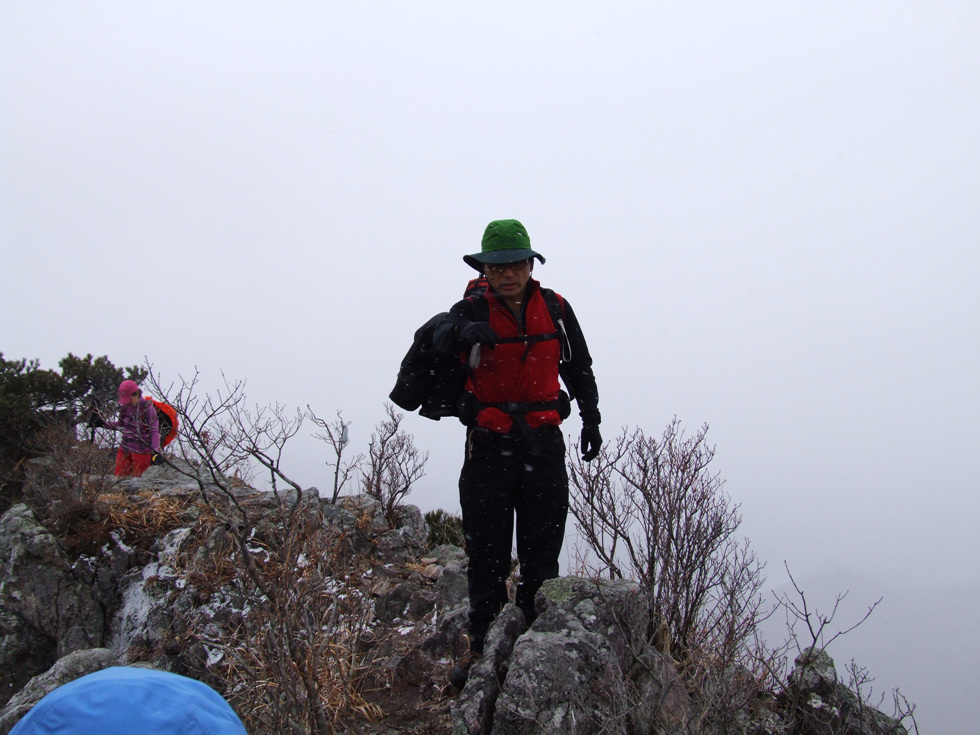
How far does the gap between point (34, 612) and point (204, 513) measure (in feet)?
4.25

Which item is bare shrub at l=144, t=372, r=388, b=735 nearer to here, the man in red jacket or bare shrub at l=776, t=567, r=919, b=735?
the man in red jacket

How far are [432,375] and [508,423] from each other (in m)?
0.48

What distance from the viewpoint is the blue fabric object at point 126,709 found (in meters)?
0.98

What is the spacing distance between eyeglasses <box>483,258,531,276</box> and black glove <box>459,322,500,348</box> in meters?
0.34

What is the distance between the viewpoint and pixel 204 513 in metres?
5.48

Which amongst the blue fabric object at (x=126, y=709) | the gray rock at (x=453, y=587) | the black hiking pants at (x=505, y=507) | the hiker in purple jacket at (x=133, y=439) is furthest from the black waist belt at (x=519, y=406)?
the hiker in purple jacket at (x=133, y=439)

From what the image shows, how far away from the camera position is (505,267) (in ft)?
11.1

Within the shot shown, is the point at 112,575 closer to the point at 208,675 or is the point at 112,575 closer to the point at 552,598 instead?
the point at 208,675

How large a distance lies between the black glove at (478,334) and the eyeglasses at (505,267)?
34 cm

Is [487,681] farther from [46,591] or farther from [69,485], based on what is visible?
[69,485]

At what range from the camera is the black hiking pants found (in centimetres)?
337

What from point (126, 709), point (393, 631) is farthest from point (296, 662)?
point (126, 709)

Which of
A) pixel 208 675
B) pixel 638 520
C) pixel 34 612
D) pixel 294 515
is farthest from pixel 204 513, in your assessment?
pixel 638 520

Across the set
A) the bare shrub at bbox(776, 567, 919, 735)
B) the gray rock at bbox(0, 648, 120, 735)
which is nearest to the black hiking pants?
the bare shrub at bbox(776, 567, 919, 735)
